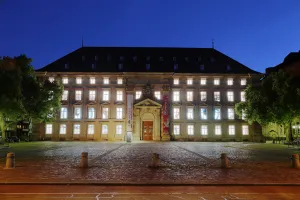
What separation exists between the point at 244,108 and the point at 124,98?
20.8 m

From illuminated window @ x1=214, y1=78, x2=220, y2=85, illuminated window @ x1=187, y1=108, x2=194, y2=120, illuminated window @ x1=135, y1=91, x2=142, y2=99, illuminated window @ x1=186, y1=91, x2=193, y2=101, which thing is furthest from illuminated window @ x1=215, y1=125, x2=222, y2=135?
illuminated window @ x1=135, y1=91, x2=142, y2=99

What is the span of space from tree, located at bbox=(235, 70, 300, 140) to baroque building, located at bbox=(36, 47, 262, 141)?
975cm

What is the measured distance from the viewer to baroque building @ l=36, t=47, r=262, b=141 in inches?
2076

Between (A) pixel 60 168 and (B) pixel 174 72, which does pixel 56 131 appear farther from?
(A) pixel 60 168

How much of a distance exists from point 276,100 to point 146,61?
26792mm

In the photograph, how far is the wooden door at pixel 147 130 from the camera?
5331 cm

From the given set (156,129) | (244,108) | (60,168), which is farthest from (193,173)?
(156,129)

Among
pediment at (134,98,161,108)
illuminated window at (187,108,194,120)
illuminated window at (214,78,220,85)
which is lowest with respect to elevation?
illuminated window at (187,108,194,120)

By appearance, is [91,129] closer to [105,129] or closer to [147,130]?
[105,129]

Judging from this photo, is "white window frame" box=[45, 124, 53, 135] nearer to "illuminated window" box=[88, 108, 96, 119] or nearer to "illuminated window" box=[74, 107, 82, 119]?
"illuminated window" box=[74, 107, 82, 119]

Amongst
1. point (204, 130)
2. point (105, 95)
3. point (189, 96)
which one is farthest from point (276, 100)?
point (105, 95)

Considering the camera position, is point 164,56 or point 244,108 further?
point 164,56

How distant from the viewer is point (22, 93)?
3584 cm

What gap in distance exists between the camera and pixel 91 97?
53719mm
